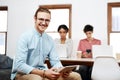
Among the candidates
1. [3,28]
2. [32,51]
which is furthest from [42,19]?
[3,28]

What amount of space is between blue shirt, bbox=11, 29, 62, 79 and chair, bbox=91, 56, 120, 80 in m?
0.87

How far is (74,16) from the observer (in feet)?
18.7

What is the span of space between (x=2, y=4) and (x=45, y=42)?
4180mm

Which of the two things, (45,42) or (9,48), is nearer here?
(45,42)

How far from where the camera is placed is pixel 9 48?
20.0ft

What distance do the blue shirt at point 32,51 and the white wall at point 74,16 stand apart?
330cm

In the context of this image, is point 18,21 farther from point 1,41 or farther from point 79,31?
point 79,31

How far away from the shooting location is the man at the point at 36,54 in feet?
6.72

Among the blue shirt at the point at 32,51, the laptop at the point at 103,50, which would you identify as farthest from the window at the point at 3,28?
the blue shirt at the point at 32,51

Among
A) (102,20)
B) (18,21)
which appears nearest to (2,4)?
(18,21)

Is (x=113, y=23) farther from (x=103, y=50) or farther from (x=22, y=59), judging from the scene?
(x=22, y=59)

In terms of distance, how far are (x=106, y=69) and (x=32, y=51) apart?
50.6 inches

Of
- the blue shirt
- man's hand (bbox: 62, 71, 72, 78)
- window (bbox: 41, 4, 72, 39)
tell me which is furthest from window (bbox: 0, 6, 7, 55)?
man's hand (bbox: 62, 71, 72, 78)

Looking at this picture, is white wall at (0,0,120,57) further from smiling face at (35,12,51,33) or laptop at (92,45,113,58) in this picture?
smiling face at (35,12,51,33)
